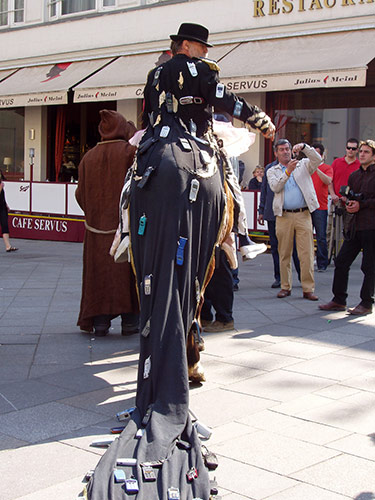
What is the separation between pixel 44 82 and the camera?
2181cm

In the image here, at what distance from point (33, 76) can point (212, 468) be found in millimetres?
20237

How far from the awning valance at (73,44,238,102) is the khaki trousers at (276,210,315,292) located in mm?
9767

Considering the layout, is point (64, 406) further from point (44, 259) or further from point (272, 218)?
point (44, 259)

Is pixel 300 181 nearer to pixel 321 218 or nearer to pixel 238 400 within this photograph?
pixel 321 218

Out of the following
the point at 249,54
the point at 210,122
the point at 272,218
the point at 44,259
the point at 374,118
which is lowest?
the point at 44,259

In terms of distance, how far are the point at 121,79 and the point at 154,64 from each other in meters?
0.91

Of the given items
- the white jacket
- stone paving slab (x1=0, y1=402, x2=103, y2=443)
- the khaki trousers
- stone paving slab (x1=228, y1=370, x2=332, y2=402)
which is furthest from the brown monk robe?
the khaki trousers

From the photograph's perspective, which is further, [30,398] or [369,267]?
[369,267]

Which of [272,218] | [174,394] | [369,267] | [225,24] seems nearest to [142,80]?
[225,24]

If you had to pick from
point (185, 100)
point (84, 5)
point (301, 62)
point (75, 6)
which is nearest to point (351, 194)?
point (185, 100)

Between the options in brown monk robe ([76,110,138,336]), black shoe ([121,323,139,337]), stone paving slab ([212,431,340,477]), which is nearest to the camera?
stone paving slab ([212,431,340,477])

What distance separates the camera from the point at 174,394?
418cm

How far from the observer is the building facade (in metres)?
16.0

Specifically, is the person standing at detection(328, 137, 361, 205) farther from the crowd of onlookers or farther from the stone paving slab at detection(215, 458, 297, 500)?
the stone paving slab at detection(215, 458, 297, 500)
